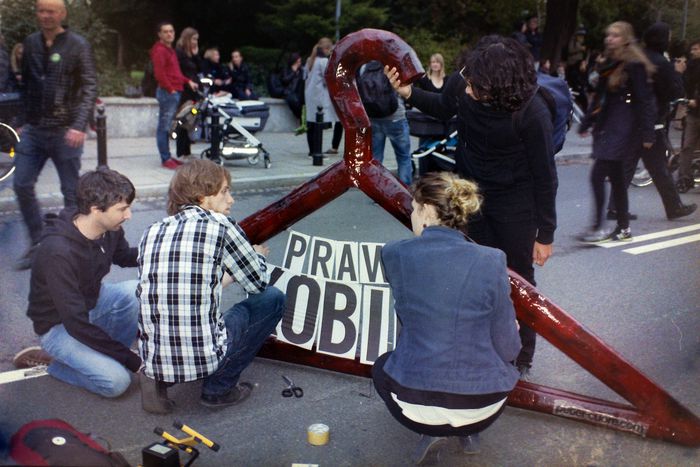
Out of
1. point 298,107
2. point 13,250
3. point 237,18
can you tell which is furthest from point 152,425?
point 237,18

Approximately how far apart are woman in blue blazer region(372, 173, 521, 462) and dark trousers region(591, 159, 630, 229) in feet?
15.1

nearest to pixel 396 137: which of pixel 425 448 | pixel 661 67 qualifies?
pixel 661 67

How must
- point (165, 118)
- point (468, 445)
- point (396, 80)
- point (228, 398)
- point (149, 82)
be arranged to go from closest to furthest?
point (468, 445) < point (396, 80) < point (228, 398) < point (165, 118) < point (149, 82)

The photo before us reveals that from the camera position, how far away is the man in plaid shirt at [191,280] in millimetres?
3500

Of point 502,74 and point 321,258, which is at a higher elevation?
point 502,74

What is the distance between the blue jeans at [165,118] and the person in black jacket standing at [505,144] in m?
6.57

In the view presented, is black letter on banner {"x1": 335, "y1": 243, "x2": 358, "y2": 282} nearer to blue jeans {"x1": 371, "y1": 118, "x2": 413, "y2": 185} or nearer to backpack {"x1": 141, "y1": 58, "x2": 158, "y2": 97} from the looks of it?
blue jeans {"x1": 371, "y1": 118, "x2": 413, "y2": 185}

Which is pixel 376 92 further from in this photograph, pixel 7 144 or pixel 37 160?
pixel 7 144

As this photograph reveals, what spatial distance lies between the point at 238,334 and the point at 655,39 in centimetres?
546

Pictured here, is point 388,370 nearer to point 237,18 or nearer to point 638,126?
point 638,126

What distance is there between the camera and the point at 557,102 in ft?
12.7

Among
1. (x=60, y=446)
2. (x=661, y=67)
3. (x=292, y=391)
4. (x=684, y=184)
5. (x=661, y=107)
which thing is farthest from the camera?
(x=684, y=184)

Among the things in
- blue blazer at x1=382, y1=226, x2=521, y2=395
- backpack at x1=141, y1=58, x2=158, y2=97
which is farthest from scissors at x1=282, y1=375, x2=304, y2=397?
backpack at x1=141, y1=58, x2=158, y2=97

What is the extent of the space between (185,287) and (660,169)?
600 centimetres
